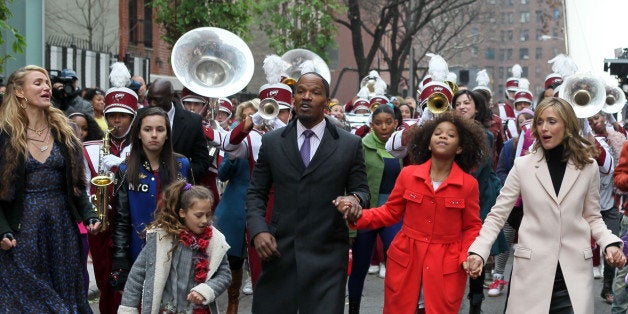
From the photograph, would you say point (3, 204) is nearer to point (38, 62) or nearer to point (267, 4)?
point (38, 62)

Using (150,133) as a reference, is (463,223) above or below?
below

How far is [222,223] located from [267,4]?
24.4 meters

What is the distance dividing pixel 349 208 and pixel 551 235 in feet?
4.66

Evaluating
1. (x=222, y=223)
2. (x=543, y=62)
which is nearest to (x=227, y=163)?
(x=222, y=223)

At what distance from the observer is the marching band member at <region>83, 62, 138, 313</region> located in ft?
23.1

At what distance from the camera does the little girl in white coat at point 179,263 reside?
231 inches

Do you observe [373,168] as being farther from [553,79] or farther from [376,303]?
[553,79]

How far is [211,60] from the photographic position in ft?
31.3

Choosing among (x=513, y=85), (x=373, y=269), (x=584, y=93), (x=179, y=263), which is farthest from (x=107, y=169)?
(x=513, y=85)

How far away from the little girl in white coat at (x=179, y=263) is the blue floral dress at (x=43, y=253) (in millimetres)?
908

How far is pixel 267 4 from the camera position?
3219 cm

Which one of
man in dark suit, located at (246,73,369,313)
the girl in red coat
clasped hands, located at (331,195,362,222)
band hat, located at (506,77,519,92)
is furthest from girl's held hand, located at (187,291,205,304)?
band hat, located at (506,77,519,92)

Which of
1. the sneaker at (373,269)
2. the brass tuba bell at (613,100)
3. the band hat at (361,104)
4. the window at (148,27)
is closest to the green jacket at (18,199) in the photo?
the sneaker at (373,269)

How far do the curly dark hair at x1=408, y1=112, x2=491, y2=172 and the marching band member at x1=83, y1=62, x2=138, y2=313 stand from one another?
79.8 inches
